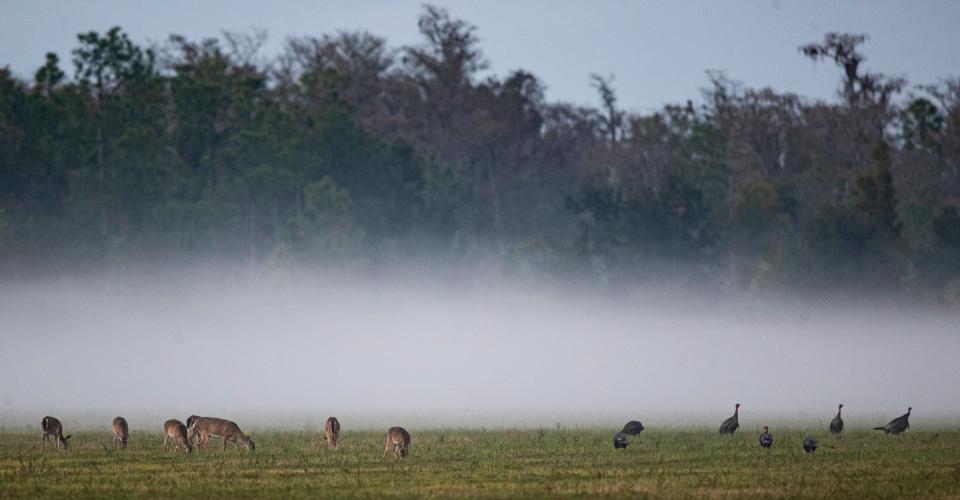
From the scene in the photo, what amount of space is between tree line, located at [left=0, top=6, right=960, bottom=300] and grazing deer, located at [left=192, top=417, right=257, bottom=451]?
55.3 meters

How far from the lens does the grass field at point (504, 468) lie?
23.7m

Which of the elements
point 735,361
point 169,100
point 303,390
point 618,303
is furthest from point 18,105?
point 735,361

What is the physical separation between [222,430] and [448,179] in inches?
2920

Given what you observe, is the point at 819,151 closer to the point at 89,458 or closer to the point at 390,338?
the point at 390,338

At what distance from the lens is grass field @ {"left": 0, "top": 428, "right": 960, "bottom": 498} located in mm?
23734

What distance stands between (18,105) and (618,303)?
118 feet

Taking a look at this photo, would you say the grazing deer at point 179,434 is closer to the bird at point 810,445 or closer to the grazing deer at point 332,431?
the grazing deer at point 332,431

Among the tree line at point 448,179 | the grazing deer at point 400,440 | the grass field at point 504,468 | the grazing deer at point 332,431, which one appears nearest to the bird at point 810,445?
the grass field at point 504,468

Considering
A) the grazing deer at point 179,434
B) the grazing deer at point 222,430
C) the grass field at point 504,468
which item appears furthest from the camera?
the grazing deer at point 222,430

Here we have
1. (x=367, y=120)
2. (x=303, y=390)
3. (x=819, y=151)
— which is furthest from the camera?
(x=367, y=120)

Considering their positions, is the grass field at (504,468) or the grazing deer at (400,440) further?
the grazing deer at (400,440)

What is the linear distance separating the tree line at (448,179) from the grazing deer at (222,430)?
55.3 meters

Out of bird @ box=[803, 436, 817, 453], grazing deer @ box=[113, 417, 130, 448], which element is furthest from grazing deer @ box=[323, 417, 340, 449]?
bird @ box=[803, 436, 817, 453]

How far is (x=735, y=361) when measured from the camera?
8906 cm
